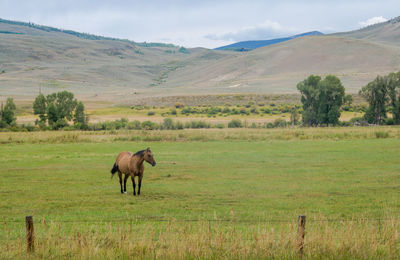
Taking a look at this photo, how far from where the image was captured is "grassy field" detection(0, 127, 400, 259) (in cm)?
939

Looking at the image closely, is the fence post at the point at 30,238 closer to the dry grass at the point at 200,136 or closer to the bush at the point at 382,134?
the dry grass at the point at 200,136

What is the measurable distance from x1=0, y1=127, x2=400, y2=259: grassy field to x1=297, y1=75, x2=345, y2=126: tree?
20950mm

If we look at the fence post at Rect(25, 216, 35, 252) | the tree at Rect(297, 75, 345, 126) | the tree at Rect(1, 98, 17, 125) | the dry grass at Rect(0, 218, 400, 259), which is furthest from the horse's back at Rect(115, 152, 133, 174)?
the tree at Rect(1, 98, 17, 125)

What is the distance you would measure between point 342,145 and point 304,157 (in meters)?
7.79

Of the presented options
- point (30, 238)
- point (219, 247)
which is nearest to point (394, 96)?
point (219, 247)

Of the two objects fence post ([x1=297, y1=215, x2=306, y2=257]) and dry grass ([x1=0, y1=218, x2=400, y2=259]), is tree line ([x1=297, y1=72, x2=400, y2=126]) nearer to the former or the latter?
dry grass ([x1=0, y1=218, x2=400, y2=259])

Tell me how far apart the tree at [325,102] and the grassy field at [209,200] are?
68.7 ft

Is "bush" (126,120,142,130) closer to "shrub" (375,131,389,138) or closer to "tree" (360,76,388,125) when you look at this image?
"shrub" (375,131,389,138)

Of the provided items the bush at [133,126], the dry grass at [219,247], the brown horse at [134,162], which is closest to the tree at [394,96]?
the bush at [133,126]

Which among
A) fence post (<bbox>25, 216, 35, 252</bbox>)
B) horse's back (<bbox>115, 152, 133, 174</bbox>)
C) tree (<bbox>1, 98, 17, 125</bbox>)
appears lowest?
fence post (<bbox>25, 216, 35, 252</bbox>)

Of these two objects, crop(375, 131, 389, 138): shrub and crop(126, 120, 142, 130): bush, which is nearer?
crop(375, 131, 389, 138): shrub

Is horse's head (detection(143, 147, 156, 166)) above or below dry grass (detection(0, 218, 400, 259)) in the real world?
above

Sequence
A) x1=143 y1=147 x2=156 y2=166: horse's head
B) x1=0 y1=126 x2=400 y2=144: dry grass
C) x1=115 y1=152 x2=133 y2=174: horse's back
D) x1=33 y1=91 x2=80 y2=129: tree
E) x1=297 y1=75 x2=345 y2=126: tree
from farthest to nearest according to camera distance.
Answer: x1=33 y1=91 x2=80 y2=129: tree → x1=297 y1=75 x2=345 y2=126: tree → x1=0 y1=126 x2=400 y2=144: dry grass → x1=115 y1=152 x2=133 y2=174: horse's back → x1=143 y1=147 x2=156 y2=166: horse's head

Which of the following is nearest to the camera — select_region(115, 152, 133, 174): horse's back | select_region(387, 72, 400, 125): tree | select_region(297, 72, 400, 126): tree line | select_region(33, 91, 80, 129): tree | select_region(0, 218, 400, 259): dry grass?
select_region(0, 218, 400, 259): dry grass
